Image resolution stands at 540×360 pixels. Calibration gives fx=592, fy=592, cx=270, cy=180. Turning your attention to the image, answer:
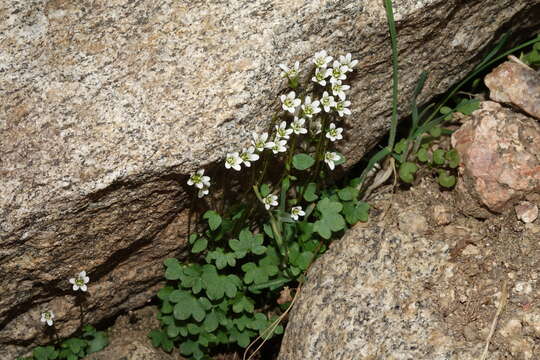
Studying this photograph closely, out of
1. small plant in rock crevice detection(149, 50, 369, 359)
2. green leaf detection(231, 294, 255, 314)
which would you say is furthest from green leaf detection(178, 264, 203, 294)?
green leaf detection(231, 294, 255, 314)

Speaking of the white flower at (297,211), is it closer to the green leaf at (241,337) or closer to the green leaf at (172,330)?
the green leaf at (241,337)

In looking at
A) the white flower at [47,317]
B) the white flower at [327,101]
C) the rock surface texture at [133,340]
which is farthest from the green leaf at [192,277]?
the white flower at [327,101]

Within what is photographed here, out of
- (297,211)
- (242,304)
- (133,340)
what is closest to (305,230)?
(297,211)

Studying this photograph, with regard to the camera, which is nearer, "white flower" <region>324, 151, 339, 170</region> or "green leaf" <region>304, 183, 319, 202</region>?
"white flower" <region>324, 151, 339, 170</region>

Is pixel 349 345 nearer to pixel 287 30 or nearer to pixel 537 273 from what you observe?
pixel 537 273

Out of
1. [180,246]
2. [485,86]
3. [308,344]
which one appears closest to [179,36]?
[180,246]

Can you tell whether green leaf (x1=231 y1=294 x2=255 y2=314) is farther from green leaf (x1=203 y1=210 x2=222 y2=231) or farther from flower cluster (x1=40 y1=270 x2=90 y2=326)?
flower cluster (x1=40 y1=270 x2=90 y2=326)

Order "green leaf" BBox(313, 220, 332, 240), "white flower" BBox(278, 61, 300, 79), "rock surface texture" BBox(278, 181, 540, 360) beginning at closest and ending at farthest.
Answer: "rock surface texture" BBox(278, 181, 540, 360)
"white flower" BBox(278, 61, 300, 79)
"green leaf" BBox(313, 220, 332, 240)

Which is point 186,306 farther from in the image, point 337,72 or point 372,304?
point 337,72
